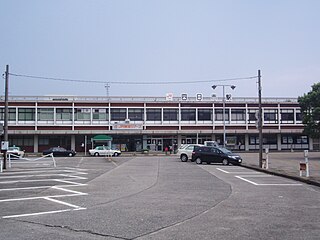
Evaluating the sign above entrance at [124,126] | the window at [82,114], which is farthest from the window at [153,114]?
the window at [82,114]

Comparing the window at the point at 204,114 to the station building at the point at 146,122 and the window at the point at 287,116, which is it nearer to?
the station building at the point at 146,122

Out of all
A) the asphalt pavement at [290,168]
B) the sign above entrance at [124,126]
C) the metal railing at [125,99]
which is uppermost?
the metal railing at [125,99]

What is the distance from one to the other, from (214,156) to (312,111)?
52.4 feet

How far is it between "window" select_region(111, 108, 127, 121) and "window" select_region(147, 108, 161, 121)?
12.6 ft

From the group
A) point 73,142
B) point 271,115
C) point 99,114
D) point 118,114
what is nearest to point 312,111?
point 271,115

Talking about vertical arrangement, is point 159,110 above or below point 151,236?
above

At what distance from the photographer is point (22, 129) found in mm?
57812

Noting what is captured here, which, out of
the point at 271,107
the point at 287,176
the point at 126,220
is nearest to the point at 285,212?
the point at 126,220

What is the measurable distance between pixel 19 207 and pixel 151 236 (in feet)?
16.6

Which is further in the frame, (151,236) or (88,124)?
(88,124)

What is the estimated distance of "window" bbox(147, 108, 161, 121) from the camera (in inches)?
2414

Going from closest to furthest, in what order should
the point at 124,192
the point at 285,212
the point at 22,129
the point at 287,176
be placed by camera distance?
the point at 285,212 < the point at 124,192 < the point at 287,176 < the point at 22,129

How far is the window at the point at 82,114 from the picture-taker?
59562mm

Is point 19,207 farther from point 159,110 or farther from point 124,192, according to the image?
point 159,110
